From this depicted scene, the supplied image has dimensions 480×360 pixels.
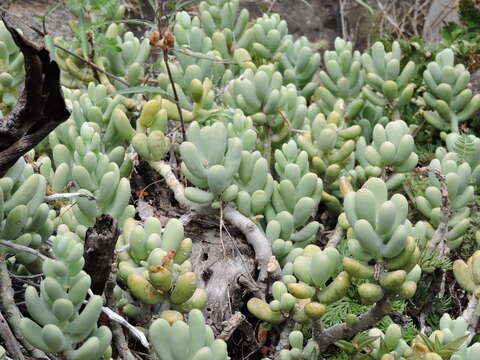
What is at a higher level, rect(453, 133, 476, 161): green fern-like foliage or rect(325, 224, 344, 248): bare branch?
rect(453, 133, 476, 161): green fern-like foliage

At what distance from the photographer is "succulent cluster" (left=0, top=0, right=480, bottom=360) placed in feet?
3.87

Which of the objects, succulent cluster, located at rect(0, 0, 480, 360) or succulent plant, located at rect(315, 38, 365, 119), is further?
succulent plant, located at rect(315, 38, 365, 119)

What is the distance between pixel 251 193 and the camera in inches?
64.1

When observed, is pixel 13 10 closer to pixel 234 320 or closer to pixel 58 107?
pixel 58 107

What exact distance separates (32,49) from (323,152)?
0.95m

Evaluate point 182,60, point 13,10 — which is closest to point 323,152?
point 182,60

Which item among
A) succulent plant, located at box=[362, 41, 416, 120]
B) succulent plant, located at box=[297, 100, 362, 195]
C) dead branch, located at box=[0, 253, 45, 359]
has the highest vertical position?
succulent plant, located at box=[362, 41, 416, 120]

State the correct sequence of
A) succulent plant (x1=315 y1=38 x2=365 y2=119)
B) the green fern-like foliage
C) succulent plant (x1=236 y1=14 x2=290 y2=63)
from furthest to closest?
succulent plant (x1=236 y1=14 x2=290 y2=63) → succulent plant (x1=315 y1=38 x2=365 y2=119) → the green fern-like foliage

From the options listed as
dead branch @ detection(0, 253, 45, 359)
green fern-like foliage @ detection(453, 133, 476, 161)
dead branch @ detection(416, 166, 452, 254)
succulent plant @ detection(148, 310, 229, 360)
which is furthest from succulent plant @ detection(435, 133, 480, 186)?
dead branch @ detection(0, 253, 45, 359)

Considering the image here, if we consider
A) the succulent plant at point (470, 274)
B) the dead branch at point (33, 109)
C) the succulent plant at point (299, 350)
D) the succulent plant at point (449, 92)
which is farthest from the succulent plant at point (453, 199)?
the dead branch at point (33, 109)

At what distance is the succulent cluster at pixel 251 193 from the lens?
1.18m

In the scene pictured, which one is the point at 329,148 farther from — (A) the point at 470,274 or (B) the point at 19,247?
(B) the point at 19,247

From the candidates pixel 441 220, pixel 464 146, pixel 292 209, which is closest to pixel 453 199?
pixel 441 220

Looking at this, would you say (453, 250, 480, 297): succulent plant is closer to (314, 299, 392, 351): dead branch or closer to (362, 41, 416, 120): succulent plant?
(314, 299, 392, 351): dead branch
